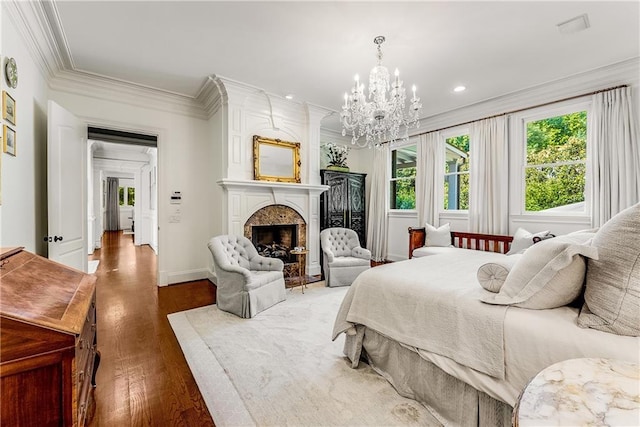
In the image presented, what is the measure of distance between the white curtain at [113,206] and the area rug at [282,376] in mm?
10792

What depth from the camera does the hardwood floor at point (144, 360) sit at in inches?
64.2

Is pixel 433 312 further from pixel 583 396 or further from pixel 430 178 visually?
pixel 430 178

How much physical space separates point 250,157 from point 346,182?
209cm

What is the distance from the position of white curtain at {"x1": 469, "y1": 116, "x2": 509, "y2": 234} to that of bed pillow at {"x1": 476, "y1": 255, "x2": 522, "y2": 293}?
3071 millimetres

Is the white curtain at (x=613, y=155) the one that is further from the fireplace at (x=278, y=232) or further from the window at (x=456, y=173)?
the fireplace at (x=278, y=232)

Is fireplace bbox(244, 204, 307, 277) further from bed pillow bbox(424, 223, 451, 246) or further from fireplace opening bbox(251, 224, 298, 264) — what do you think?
bed pillow bbox(424, 223, 451, 246)

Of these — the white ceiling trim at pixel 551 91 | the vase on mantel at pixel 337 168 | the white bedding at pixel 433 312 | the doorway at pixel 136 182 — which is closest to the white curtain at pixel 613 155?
the white ceiling trim at pixel 551 91

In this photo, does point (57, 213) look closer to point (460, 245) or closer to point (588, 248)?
point (588, 248)

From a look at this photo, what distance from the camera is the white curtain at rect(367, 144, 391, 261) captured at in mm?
6000

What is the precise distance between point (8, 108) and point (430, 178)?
5.35 m

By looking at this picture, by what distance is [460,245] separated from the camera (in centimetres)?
470

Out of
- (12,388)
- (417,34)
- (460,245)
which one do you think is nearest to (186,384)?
(12,388)

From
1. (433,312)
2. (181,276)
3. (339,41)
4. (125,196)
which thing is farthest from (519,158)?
(125,196)

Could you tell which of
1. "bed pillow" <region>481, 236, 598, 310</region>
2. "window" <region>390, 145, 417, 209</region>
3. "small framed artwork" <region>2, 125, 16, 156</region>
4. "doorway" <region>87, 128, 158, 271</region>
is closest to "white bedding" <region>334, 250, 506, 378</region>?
"bed pillow" <region>481, 236, 598, 310</region>
